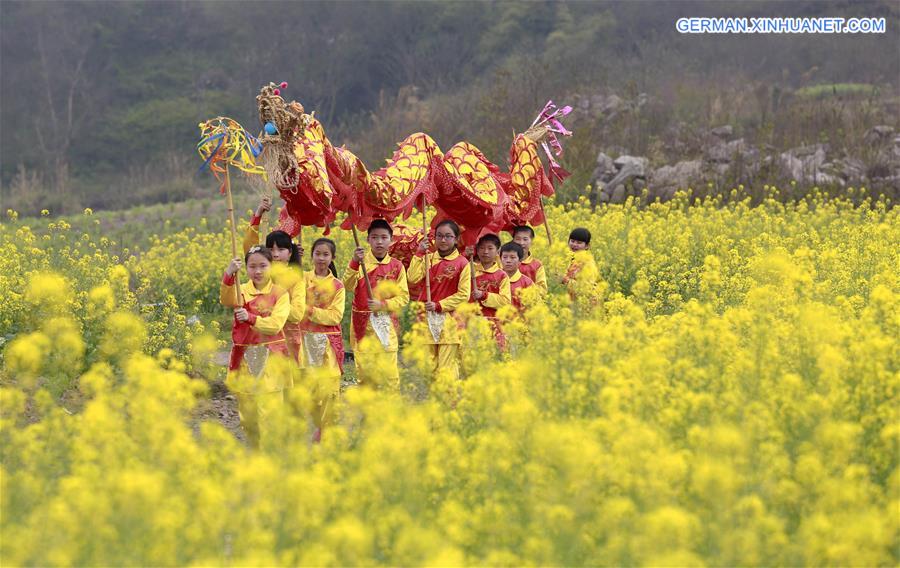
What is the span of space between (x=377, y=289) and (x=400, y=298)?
0.62ft

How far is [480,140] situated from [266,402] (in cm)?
1645

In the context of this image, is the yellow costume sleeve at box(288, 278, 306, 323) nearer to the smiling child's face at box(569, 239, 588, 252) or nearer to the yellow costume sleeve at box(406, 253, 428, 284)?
the yellow costume sleeve at box(406, 253, 428, 284)

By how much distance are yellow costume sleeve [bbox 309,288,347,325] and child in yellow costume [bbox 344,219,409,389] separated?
0.29m

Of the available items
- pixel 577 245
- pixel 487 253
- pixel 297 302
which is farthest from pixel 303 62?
pixel 297 302

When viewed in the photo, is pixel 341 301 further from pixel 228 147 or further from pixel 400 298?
pixel 228 147

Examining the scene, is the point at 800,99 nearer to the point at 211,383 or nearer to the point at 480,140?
the point at 480,140

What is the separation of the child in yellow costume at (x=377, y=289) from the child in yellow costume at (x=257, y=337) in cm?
90

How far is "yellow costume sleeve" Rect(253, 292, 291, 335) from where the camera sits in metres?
7.52

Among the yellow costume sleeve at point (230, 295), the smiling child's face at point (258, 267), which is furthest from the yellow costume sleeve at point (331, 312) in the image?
the yellow costume sleeve at point (230, 295)

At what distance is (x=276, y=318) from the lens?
7.59 m

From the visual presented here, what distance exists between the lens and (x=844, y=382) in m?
6.23

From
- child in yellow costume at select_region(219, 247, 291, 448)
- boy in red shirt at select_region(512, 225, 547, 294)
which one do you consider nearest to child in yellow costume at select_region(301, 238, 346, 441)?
child in yellow costume at select_region(219, 247, 291, 448)

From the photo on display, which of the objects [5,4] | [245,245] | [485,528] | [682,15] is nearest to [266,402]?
[245,245]

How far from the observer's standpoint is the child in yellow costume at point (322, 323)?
8227 millimetres
